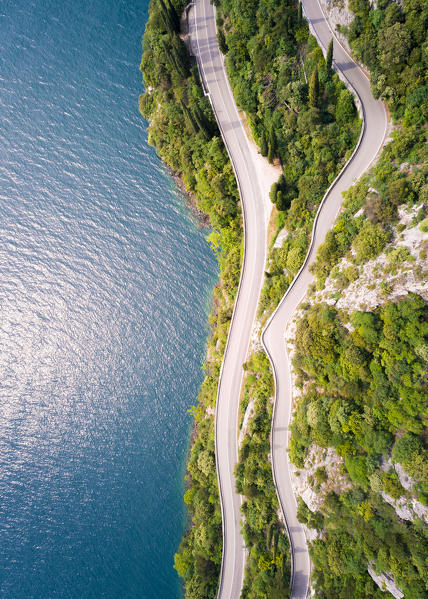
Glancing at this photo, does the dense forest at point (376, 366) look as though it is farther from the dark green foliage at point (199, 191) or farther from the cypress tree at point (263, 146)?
the dark green foliage at point (199, 191)

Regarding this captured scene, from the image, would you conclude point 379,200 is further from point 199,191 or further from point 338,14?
point 199,191

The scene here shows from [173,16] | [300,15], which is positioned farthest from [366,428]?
[173,16]

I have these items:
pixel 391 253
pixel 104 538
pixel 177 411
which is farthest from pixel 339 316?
pixel 104 538

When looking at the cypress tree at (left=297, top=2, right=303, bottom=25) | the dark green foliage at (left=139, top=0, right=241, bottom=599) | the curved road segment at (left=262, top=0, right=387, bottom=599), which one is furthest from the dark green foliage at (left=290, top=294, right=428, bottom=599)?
the cypress tree at (left=297, top=2, right=303, bottom=25)

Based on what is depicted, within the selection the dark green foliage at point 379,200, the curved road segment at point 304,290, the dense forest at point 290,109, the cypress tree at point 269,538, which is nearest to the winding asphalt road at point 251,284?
the curved road segment at point 304,290

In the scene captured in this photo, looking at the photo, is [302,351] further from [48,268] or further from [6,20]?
[6,20]

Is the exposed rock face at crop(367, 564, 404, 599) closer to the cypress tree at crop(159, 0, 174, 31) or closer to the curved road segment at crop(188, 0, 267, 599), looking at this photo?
the curved road segment at crop(188, 0, 267, 599)
